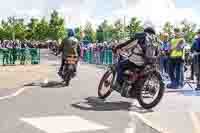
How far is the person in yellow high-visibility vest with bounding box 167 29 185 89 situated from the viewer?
567 inches

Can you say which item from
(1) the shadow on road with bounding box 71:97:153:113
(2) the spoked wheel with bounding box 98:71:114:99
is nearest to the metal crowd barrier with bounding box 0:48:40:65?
(2) the spoked wheel with bounding box 98:71:114:99

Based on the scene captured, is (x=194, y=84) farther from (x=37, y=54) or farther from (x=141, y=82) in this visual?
(x=37, y=54)

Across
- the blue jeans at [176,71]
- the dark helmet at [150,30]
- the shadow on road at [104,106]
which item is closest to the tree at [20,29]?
the blue jeans at [176,71]

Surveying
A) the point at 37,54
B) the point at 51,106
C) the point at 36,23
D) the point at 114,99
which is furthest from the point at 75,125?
the point at 36,23

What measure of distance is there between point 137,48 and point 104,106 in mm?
1385

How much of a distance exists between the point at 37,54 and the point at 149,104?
22.2 m

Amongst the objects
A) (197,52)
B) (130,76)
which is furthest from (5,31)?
(130,76)

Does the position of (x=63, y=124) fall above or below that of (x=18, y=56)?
below

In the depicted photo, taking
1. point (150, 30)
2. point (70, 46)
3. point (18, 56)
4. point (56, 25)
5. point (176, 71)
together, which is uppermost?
point (56, 25)

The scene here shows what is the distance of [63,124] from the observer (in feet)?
26.0

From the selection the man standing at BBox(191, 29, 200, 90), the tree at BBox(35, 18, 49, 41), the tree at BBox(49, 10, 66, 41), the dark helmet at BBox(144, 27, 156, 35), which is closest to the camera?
the dark helmet at BBox(144, 27, 156, 35)

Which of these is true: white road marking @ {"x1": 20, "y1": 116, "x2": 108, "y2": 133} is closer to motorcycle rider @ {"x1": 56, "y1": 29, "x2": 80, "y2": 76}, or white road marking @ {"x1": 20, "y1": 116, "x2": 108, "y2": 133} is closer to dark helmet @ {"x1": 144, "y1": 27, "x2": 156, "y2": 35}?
dark helmet @ {"x1": 144, "y1": 27, "x2": 156, "y2": 35}

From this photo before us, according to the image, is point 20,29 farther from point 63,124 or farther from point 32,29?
point 63,124

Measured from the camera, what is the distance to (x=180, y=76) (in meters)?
14.4
